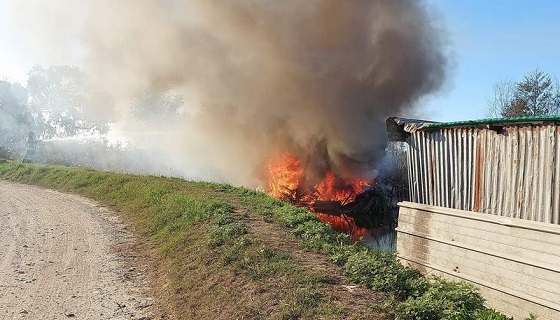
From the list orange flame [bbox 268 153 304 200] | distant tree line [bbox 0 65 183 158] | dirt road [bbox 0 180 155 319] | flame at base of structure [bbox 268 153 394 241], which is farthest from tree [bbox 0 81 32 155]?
dirt road [bbox 0 180 155 319]

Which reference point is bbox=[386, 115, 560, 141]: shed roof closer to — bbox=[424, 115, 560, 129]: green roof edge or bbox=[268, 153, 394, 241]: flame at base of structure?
bbox=[424, 115, 560, 129]: green roof edge

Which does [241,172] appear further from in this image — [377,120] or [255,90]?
[377,120]

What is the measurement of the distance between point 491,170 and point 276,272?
3.84 m

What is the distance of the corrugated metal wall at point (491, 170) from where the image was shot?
598 cm

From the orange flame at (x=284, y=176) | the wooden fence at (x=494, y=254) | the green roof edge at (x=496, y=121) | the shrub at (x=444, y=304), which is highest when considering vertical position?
the green roof edge at (x=496, y=121)

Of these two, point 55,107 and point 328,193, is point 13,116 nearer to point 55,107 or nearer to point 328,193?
point 55,107

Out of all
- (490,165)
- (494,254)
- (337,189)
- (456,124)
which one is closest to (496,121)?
(490,165)

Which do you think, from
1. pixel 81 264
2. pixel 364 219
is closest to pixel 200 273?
pixel 81 264

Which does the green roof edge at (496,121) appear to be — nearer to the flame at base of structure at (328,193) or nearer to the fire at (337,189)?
the flame at base of structure at (328,193)

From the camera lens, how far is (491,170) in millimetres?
6969

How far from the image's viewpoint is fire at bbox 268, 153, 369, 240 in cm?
2231

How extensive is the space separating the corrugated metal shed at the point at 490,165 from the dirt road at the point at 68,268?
5.47m

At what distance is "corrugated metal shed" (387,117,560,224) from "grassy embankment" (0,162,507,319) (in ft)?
4.85

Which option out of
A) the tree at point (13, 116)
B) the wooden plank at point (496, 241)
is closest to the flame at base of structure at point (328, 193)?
the wooden plank at point (496, 241)
